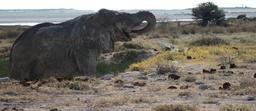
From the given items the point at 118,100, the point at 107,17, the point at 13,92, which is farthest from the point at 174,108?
the point at 107,17

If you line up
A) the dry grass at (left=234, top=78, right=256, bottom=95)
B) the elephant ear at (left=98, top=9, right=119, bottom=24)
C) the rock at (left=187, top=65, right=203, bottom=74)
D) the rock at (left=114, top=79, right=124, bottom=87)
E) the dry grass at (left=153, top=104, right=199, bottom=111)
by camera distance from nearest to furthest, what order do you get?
the dry grass at (left=153, top=104, right=199, bottom=111) → the dry grass at (left=234, top=78, right=256, bottom=95) → the rock at (left=114, top=79, right=124, bottom=87) → the elephant ear at (left=98, top=9, right=119, bottom=24) → the rock at (left=187, top=65, right=203, bottom=74)

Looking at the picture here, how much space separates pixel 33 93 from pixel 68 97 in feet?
3.06

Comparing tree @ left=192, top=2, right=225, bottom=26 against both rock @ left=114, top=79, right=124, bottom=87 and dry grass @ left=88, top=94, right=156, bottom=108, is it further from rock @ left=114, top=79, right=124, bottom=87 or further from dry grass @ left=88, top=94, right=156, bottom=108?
dry grass @ left=88, top=94, right=156, bottom=108

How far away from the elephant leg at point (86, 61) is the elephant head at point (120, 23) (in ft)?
1.40

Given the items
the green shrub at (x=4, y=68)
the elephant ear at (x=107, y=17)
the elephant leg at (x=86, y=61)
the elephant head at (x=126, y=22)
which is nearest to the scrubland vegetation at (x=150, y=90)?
the elephant leg at (x=86, y=61)

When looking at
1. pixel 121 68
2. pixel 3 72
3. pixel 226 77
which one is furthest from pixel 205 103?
pixel 3 72

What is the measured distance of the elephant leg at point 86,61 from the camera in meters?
19.1

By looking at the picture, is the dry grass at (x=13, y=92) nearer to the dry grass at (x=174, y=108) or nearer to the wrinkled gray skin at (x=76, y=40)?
the wrinkled gray skin at (x=76, y=40)

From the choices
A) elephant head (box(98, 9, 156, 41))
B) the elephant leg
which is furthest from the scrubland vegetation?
elephant head (box(98, 9, 156, 41))

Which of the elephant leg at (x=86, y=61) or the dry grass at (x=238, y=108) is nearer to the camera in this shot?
the dry grass at (x=238, y=108)

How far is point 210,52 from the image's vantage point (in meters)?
29.0

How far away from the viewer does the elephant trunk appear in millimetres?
19469

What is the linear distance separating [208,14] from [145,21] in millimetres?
57345

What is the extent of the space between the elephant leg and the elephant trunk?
1.43m
